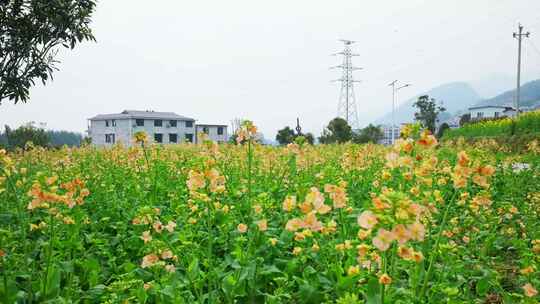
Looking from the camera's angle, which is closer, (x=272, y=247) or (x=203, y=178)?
(x=203, y=178)

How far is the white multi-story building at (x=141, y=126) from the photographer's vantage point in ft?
185

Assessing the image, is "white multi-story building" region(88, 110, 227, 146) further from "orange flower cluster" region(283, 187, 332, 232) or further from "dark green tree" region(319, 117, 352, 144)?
"orange flower cluster" region(283, 187, 332, 232)

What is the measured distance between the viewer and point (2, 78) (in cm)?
827

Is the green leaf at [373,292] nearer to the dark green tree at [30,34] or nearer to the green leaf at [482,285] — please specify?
the green leaf at [482,285]

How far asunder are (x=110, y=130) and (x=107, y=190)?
57.1m

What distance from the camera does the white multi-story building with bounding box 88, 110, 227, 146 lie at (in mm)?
56375

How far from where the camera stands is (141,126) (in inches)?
2233

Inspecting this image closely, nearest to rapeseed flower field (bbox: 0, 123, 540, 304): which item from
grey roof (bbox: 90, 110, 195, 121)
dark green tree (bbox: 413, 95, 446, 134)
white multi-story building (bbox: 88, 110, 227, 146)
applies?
white multi-story building (bbox: 88, 110, 227, 146)

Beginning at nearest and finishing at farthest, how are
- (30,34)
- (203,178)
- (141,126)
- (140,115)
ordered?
(203,178) < (30,34) < (141,126) < (140,115)

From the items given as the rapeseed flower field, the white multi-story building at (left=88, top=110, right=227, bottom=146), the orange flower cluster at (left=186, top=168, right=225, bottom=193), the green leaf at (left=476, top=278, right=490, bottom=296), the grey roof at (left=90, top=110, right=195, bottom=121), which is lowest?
the green leaf at (left=476, top=278, right=490, bottom=296)

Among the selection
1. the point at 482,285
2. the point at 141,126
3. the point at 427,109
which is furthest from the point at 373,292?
the point at 427,109

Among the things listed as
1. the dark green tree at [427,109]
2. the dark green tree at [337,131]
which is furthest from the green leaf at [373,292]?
the dark green tree at [427,109]

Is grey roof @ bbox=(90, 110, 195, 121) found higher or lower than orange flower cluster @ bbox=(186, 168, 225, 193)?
higher

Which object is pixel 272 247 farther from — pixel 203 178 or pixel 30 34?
pixel 30 34
